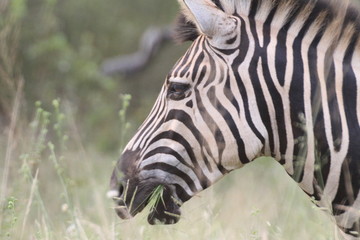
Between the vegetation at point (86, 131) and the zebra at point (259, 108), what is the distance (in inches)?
9.8

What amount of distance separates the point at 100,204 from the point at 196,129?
197cm

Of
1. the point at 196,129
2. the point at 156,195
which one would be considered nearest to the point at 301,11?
the point at 196,129

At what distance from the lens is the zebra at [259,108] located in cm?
431

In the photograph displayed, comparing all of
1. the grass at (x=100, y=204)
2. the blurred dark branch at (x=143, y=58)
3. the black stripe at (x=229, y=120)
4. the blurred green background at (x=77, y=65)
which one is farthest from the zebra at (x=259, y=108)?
the blurred dark branch at (x=143, y=58)

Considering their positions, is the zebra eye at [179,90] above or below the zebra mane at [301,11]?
below

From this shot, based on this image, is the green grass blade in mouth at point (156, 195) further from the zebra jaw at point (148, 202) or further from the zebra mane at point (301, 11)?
the zebra mane at point (301, 11)

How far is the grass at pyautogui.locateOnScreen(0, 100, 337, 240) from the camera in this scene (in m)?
5.14

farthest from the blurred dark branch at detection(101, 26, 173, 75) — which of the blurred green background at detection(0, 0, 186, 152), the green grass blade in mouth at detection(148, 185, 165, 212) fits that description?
the green grass blade in mouth at detection(148, 185, 165, 212)

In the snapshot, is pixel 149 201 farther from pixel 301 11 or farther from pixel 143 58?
pixel 143 58

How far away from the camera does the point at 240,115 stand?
14.5 feet

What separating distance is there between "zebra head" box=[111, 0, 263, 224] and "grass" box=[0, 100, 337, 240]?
0.14 meters

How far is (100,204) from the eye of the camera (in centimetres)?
622

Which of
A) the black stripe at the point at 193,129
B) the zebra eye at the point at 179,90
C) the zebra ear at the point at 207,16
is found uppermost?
the zebra ear at the point at 207,16

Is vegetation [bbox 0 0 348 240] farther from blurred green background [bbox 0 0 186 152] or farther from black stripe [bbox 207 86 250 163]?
black stripe [bbox 207 86 250 163]
